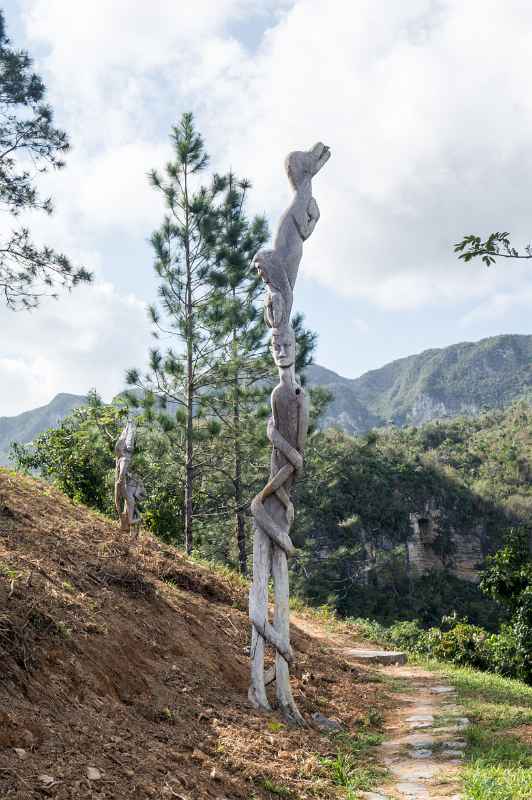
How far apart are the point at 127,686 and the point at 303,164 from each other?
3894mm

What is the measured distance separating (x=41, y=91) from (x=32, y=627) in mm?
7553

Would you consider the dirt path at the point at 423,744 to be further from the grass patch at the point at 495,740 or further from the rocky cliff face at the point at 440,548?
the rocky cliff face at the point at 440,548

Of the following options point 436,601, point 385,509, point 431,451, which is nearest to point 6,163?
point 436,601

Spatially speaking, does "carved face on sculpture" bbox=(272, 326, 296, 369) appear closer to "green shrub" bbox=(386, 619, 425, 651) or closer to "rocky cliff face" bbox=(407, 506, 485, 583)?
"green shrub" bbox=(386, 619, 425, 651)

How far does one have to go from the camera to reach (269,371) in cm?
1378

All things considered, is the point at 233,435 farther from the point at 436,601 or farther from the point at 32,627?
the point at 436,601

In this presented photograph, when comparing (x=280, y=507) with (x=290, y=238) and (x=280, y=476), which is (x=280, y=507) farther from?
(x=290, y=238)

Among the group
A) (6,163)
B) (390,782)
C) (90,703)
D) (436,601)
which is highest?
(6,163)

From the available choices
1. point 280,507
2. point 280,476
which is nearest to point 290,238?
point 280,476

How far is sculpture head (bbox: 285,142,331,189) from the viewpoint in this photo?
544cm

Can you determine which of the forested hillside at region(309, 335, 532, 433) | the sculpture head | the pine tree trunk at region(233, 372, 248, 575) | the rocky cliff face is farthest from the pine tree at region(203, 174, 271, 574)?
the forested hillside at region(309, 335, 532, 433)

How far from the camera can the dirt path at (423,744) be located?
3.72 meters

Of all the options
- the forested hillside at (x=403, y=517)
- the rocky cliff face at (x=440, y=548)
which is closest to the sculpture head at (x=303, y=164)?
the forested hillside at (x=403, y=517)

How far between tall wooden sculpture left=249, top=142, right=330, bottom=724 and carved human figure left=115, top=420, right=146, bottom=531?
3129 millimetres
